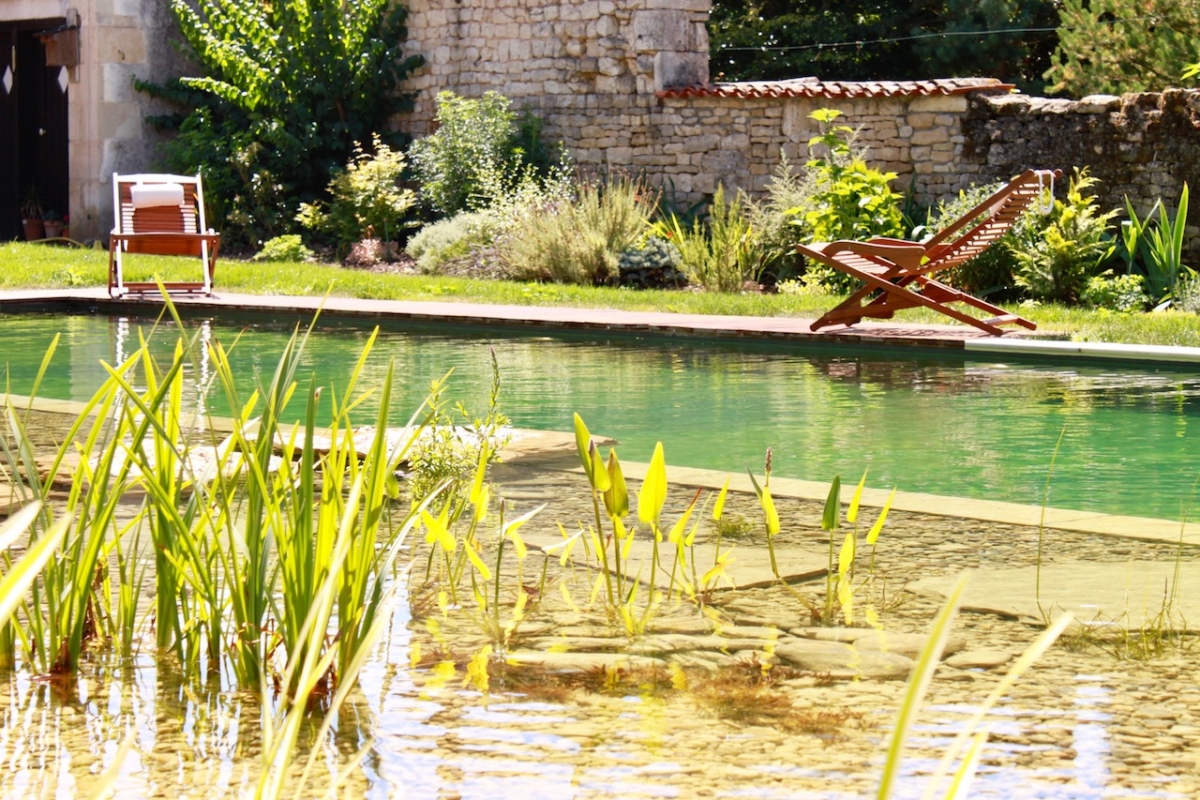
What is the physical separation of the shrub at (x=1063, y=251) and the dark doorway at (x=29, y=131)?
11859mm

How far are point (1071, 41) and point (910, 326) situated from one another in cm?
958

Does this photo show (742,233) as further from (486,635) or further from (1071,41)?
(486,635)

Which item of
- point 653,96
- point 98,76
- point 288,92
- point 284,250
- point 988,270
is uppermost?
point 98,76

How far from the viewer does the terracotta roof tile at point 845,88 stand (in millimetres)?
12844

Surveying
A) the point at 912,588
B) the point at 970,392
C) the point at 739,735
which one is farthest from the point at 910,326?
the point at 739,735

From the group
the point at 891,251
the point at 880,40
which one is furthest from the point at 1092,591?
the point at 880,40

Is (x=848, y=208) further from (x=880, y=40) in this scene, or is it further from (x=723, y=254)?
(x=880, y=40)

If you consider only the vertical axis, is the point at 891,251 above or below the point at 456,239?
below

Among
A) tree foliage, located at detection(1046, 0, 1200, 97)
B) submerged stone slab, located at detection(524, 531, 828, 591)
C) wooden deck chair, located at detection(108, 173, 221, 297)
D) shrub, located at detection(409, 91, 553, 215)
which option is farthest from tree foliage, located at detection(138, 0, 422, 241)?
submerged stone slab, located at detection(524, 531, 828, 591)

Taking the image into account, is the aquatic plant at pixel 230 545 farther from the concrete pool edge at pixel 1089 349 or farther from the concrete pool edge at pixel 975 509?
the concrete pool edge at pixel 1089 349

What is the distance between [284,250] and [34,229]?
14.3ft

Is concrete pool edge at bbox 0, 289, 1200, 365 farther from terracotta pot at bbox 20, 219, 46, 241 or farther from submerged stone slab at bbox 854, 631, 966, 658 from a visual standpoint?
terracotta pot at bbox 20, 219, 46, 241

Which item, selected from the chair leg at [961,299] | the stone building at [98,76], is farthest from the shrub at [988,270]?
the stone building at [98,76]

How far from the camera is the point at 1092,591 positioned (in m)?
3.12
